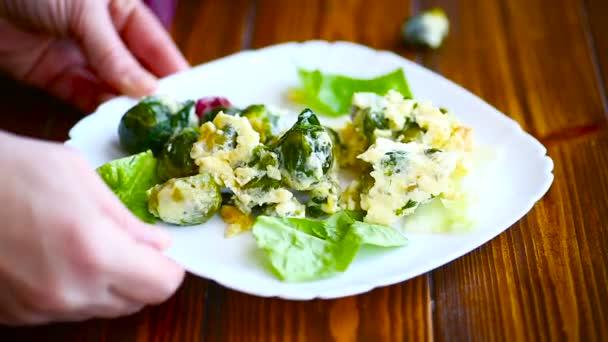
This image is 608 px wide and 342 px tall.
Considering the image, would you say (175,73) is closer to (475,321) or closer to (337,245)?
(337,245)

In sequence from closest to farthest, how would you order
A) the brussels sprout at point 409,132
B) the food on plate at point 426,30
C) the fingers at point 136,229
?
the fingers at point 136,229 → the brussels sprout at point 409,132 → the food on plate at point 426,30

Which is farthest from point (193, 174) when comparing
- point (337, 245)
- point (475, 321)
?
point (475, 321)

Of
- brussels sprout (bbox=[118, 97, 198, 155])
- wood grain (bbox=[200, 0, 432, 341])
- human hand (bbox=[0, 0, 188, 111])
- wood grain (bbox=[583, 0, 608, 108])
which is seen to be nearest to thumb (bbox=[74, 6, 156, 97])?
human hand (bbox=[0, 0, 188, 111])

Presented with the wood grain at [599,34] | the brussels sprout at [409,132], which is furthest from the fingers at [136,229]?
the wood grain at [599,34]

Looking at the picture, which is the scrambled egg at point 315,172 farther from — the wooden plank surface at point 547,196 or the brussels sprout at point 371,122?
the wooden plank surface at point 547,196

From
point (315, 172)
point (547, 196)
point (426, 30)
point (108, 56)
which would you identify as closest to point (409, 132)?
point (315, 172)

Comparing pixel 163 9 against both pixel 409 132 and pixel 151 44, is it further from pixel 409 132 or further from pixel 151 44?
pixel 409 132

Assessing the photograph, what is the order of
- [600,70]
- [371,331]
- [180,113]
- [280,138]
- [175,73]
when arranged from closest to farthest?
[371,331] < [280,138] < [180,113] < [175,73] < [600,70]
